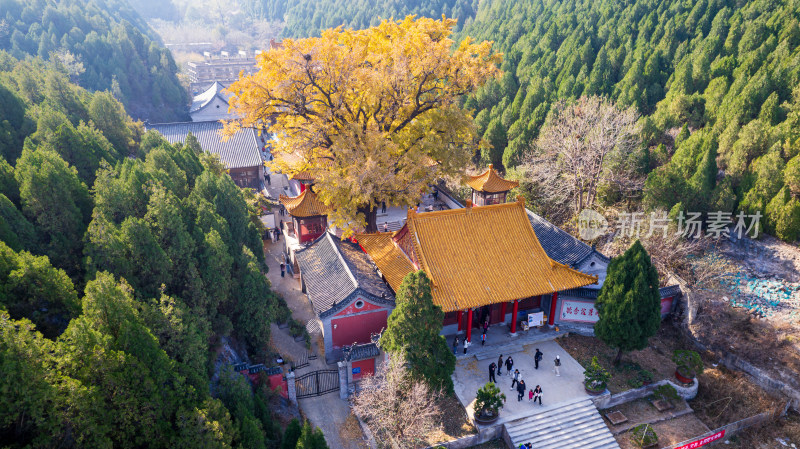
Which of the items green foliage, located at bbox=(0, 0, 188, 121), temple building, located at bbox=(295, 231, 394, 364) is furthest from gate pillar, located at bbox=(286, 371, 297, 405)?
green foliage, located at bbox=(0, 0, 188, 121)

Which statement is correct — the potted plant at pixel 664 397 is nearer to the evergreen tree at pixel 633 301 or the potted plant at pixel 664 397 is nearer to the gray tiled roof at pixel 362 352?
the evergreen tree at pixel 633 301

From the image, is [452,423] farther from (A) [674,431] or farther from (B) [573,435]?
(A) [674,431]

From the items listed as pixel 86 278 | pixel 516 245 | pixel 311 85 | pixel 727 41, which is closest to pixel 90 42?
pixel 311 85

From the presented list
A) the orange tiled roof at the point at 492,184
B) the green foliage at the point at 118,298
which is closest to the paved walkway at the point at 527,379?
the green foliage at the point at 118,298

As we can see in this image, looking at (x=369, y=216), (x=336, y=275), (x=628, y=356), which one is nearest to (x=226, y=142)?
(x=369, y=216)

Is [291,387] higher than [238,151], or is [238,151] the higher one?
[238,151]

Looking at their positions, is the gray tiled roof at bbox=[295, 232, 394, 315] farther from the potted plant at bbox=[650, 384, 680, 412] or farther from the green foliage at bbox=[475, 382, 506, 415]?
the potted plant at bbox=[650, 384, 680, 412]
